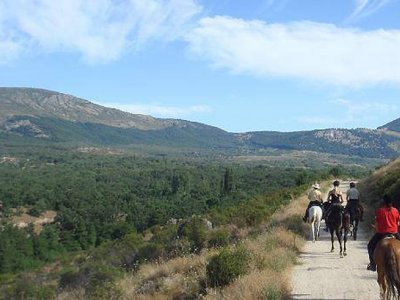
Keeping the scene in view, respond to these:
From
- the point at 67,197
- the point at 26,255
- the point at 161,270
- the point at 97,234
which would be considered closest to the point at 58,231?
the point at 97,234

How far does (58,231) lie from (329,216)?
80.8m

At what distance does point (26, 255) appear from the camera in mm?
75438

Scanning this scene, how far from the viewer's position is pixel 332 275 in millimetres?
13820

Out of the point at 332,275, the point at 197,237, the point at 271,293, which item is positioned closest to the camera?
the point at 271,293

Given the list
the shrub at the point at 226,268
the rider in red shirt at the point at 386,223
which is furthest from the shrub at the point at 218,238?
the rider in red shirt at the point at 386,223

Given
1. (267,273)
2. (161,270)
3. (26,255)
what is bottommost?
(26,255)

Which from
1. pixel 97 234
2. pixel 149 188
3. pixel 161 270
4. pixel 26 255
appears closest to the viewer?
pixel 161 270

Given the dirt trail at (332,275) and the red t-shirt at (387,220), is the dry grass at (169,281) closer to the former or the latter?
the dirt trail at (332,275)

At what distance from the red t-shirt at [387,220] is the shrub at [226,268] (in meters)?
3.40

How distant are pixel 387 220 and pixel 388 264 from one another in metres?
1.48

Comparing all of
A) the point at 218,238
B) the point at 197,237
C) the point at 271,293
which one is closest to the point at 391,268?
the point at 271,293

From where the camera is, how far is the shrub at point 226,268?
1266cm

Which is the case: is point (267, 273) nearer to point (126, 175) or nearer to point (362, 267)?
point (362, 267)

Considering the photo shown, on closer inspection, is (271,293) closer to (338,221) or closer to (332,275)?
(332,275)
